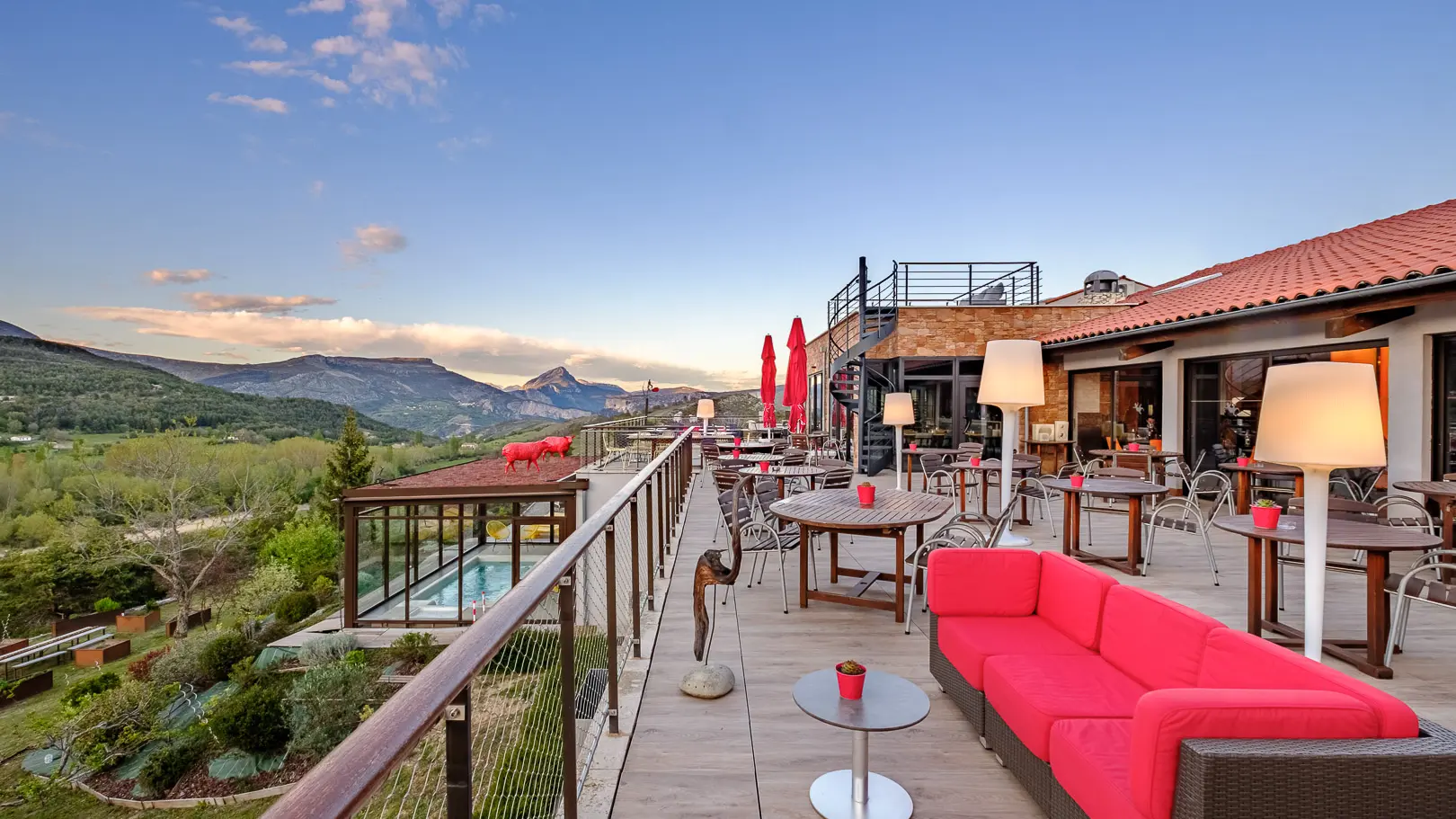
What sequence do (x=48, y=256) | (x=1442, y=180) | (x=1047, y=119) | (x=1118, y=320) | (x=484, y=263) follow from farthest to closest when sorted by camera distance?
(x=48, y=256)
(x=484, y=263)
(x=1442, y=180)
(x=1047, y=119)
(x=1118, y=320)

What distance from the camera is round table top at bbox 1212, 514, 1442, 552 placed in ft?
10.1

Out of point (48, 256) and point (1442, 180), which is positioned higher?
point (48, 256)

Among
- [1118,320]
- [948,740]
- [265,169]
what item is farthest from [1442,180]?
[265,169]

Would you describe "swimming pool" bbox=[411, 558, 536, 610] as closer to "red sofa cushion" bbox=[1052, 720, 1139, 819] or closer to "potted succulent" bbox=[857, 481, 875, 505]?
"potted succulent" bbox=[857, 481, 875, 505]

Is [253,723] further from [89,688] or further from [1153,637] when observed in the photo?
[1153,637]

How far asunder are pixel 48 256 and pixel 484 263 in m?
24.8

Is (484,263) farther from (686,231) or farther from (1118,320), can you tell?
(1118,320)

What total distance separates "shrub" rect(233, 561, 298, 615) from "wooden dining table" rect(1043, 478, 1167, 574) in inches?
972

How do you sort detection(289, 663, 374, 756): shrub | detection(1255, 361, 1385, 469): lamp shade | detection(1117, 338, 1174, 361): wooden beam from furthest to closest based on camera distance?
detection(289, 663, 374, 756): shrub < detection(1117, 338, 1174, 361): wooden beam < detection(1255, 361, 1385, 469): lamp shade

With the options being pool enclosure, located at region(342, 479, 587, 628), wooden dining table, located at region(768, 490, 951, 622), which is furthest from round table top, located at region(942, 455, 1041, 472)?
pool enclosure, located at region(342, 479, 587, 628)

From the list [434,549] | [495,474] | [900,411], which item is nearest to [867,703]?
[900,411]

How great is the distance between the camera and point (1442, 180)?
12.7 meters

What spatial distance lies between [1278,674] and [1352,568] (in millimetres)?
3135

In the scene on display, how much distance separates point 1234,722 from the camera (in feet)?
4.68
